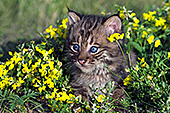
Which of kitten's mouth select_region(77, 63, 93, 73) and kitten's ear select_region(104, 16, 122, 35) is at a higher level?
kitten's ear select_region(104, 16, 122, 35)

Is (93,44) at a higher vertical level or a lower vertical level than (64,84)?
higher

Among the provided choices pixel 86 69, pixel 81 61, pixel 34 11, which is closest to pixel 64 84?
pixel 86 69

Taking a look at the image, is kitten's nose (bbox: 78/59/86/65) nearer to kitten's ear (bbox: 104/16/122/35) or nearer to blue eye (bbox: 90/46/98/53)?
blue eye (bbox: 90/46/98/53)

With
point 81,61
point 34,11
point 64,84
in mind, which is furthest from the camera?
point 34,11

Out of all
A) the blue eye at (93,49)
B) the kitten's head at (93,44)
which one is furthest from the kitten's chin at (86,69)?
the blue eye at (93,49)

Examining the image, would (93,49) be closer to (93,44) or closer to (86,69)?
(93,44)

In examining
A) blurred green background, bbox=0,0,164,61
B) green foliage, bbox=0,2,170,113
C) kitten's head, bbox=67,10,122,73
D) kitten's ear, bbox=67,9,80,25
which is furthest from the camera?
blurred green background, bbox=0,0,164,61

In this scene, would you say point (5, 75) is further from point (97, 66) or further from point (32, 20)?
point (32, 20)

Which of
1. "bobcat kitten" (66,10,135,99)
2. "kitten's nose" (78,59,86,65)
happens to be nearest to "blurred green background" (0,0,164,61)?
"bobcat kitten" (66,10,135,99)

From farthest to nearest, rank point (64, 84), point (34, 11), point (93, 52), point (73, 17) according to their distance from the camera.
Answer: point (34, 11)
point (73, 17)
point (64, 84)
point (93, 52)
